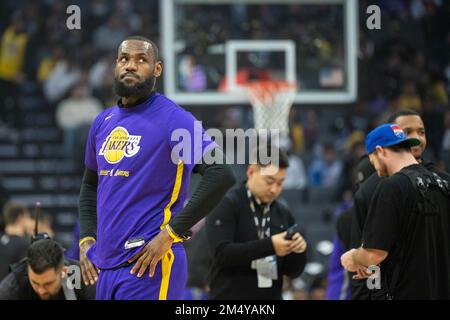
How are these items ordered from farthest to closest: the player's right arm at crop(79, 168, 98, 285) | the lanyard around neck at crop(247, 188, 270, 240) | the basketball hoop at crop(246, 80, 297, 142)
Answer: the basketball hoop at crop(246, 80, 297, 142) → the lanyard around neck at crop(247, 188, 270, 240) → the player's right arm at crop(79, 168, 98, 285)

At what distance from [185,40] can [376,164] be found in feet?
30.0

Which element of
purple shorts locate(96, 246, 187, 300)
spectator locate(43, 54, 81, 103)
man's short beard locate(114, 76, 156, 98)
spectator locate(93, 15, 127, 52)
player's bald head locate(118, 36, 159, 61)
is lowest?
purple shorts locate(96, 246, 187, 300)

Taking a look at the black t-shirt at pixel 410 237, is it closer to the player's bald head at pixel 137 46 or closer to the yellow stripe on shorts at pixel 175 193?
the yellow stripe on shorts at pixel 175 193

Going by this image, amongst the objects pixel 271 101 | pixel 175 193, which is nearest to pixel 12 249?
pixel 175 193

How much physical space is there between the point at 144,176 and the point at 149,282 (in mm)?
Result: 609

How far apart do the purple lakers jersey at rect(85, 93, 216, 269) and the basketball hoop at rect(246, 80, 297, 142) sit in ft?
26.0

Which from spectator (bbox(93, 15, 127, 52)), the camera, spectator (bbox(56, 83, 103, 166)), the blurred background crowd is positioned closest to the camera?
the camera

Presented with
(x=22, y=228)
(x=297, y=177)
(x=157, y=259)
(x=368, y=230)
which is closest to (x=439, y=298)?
(x=368, y=230)

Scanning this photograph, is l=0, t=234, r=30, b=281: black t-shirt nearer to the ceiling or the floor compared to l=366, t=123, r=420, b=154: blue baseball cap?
nearer to the floor

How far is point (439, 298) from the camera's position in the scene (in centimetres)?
534

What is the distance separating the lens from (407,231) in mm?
5266

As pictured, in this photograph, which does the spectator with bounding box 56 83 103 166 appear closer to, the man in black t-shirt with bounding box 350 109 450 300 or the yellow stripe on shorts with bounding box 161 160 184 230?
the man in black t-shirt with bounding box 350 109 450 300

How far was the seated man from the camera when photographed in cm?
604

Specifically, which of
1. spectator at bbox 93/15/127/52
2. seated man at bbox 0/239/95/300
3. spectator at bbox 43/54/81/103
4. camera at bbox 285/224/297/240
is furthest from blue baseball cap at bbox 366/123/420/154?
spectator at bbox 93/15/127/52
